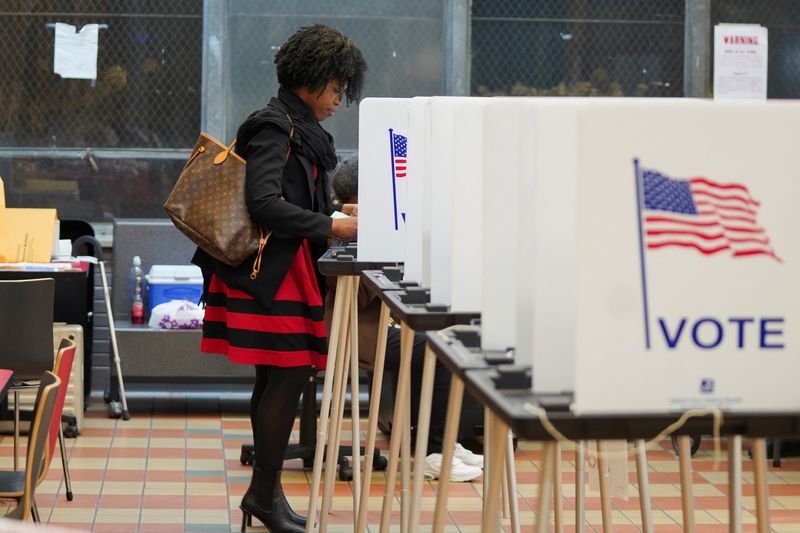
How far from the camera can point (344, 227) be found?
3289 mm

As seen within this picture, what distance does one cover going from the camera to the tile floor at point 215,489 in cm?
400

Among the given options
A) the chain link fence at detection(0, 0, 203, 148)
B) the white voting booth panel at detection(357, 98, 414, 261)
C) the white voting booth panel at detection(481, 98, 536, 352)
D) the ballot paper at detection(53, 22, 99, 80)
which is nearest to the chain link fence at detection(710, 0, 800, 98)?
the chain link fence at detection(0, 0, 203, 148)

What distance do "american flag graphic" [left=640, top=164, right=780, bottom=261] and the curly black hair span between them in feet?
6.77

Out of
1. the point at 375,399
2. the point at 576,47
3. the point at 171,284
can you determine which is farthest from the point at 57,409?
the point at 576,47

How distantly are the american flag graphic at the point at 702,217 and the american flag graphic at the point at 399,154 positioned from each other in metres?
1.51

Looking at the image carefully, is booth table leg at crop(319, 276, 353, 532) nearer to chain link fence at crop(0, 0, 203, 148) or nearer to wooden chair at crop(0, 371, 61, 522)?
wooden chair at crop(0, 371, 61, 522)

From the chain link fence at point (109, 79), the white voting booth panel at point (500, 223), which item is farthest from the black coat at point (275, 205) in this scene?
the chain link fence at point (109, 79)

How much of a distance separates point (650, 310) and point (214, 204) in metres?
2.06

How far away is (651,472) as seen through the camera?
15.9 ft

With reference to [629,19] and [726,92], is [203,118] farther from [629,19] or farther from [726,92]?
[726,92]

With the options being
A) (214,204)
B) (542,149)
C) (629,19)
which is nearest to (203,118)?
(629,19)

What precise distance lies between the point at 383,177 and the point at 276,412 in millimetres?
877

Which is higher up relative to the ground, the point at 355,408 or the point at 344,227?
the point at 344,227

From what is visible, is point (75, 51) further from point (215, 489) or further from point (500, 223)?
point (500, 223)
